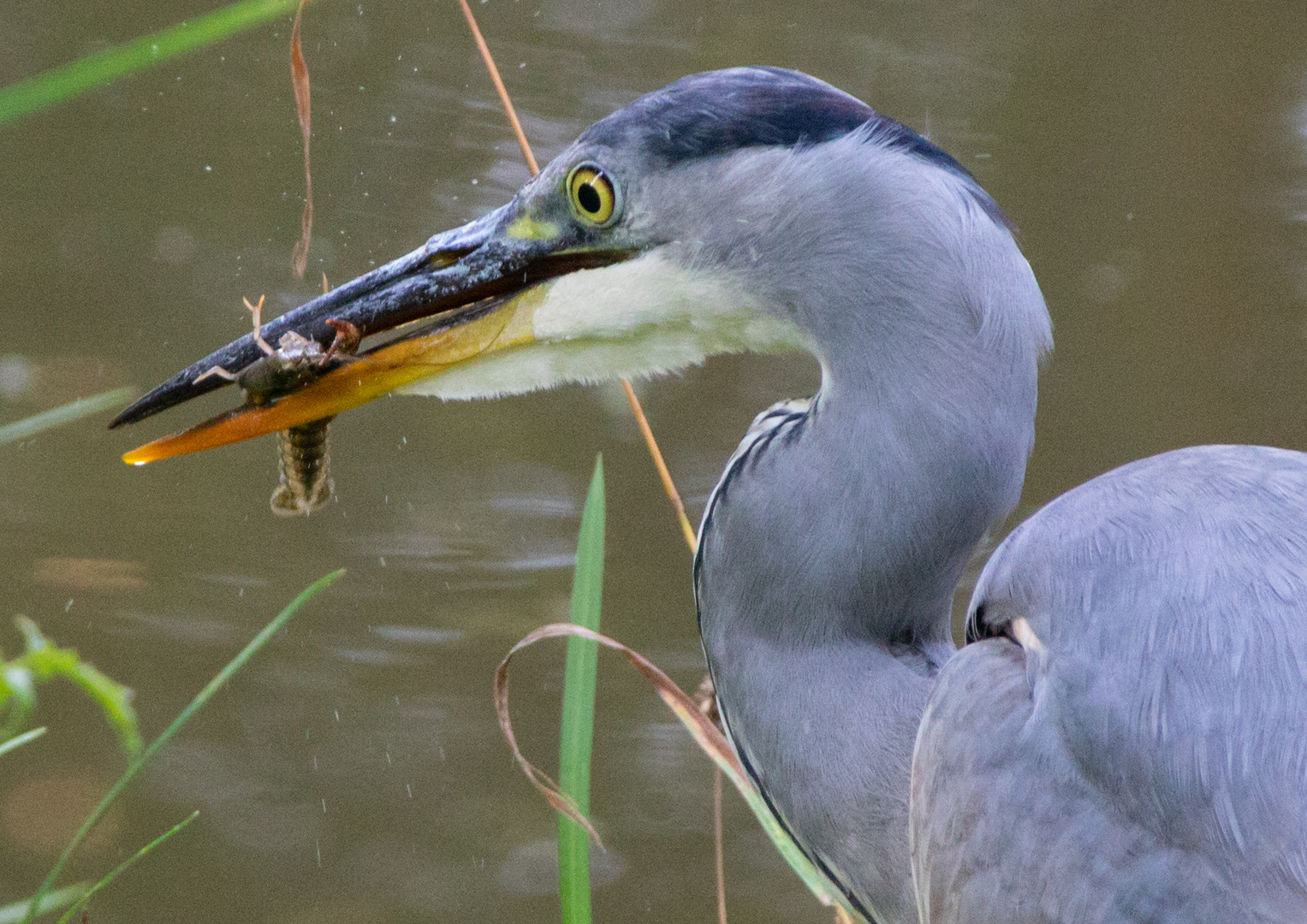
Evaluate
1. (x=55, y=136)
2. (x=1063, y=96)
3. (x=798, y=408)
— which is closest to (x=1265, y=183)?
(x=1063, y=96)

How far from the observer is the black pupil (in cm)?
156

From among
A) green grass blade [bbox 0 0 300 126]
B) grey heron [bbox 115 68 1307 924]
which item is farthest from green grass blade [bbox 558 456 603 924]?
green grass blade [bbox 0 0 300 126]

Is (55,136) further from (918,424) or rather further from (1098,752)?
(1098,752)

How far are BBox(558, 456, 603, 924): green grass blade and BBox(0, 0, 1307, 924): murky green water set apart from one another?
4.19ft

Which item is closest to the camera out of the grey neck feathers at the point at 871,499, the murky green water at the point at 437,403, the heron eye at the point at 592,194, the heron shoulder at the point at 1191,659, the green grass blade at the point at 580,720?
the heron shoulder at the point at 1191,659

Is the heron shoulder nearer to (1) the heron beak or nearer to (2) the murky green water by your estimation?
(1) the heron beak

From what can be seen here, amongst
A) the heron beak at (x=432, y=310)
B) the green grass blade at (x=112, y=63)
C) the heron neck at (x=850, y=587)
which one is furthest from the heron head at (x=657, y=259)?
the green grass blade at (x=112, y=63)

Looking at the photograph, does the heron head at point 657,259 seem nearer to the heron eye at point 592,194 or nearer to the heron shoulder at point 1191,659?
the heron eye at point 592,194

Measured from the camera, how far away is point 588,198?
1.57 m

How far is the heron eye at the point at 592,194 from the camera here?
5.09 feet

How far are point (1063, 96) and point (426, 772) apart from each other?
2.25 meters

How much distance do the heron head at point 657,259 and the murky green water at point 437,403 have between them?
4.64ft

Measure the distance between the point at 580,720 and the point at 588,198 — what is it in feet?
2.04

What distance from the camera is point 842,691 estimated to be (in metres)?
1.50
